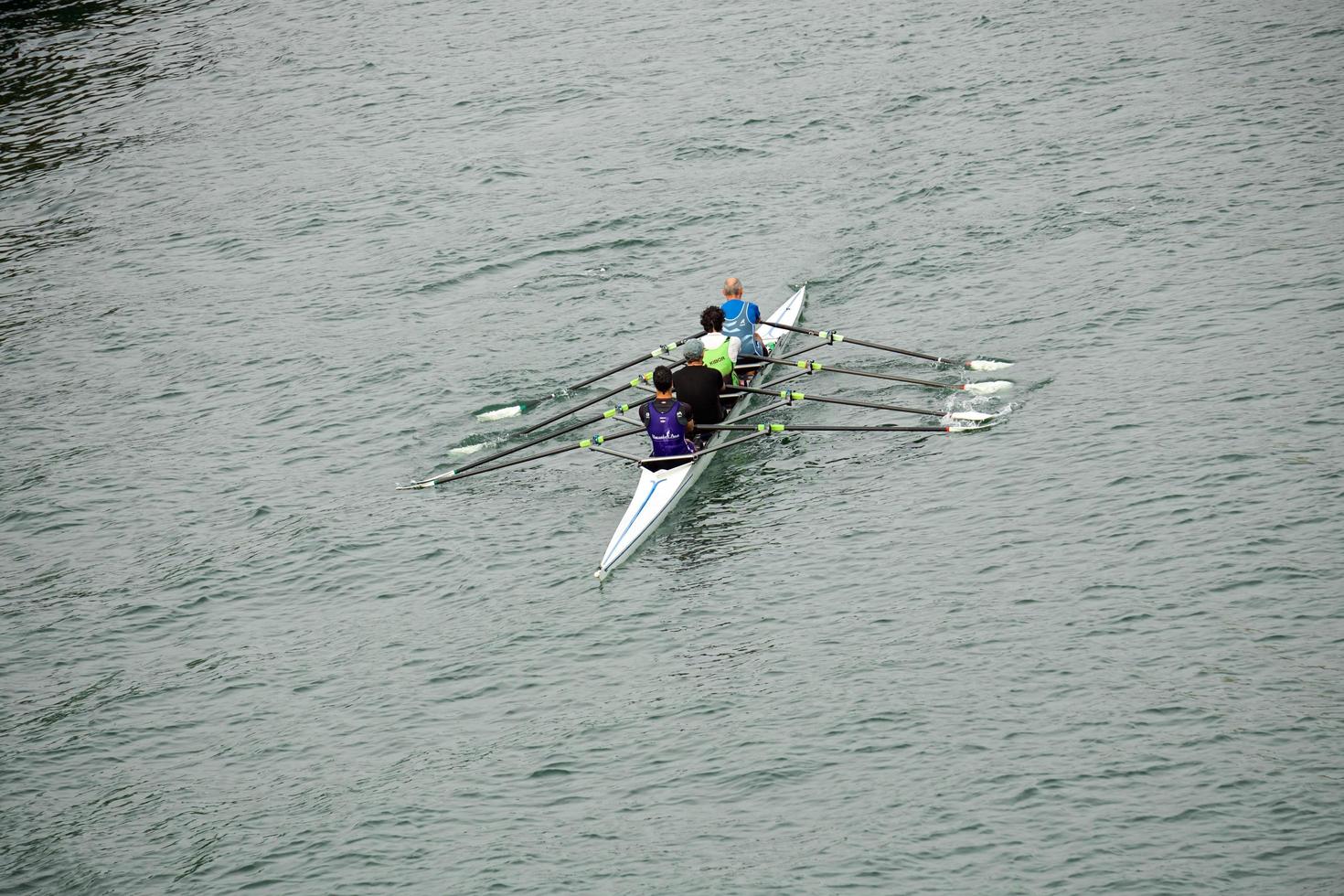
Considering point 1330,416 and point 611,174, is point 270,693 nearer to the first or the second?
point 1330,416

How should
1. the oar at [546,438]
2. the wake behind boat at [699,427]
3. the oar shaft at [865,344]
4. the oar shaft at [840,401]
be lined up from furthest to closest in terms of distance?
the oar shaft at [865,344]
the oar at [546,438]
the oar shaft at [840,401]
the wake behind boat at [699,427]

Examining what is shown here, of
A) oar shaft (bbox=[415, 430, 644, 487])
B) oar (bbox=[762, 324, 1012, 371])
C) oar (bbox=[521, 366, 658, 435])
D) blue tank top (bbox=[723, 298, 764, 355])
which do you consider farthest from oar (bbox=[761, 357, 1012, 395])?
oar shaft (bbox=[415, 430, 644, 487])

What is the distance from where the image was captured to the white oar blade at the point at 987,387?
24078mm

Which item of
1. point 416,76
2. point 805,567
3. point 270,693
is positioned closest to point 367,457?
point 270,693

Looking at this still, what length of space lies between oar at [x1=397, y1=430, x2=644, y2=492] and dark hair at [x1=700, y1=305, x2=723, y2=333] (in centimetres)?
237

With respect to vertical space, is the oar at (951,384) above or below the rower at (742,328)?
below

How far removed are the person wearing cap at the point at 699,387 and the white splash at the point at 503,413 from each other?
3.81 meters

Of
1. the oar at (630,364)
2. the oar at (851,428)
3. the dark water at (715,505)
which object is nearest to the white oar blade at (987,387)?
the dark water at (715,505)

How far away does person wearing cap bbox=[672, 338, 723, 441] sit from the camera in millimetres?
22844

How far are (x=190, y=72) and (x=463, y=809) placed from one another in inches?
1624

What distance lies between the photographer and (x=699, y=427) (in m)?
22.9

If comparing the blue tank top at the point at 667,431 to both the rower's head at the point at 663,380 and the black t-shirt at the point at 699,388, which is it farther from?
the black t-shirt at the point at 699,388

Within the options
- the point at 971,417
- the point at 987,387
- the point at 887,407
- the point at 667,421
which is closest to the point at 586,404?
the point at 667,421

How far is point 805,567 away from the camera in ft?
66.2
